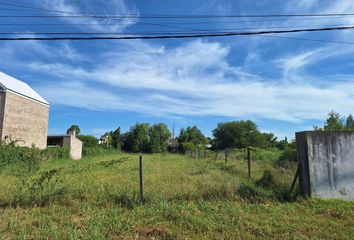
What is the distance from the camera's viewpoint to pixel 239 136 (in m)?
76.6

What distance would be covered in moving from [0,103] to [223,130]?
55.3 metres

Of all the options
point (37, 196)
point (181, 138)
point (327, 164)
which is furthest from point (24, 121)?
point (181, 138)

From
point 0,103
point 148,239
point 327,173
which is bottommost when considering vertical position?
point 148,239

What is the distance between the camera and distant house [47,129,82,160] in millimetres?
40625

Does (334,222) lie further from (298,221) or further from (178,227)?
(178,227)

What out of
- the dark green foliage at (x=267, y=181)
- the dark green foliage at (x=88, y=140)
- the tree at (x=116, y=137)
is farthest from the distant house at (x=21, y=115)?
the tree at (x=116, y=137)

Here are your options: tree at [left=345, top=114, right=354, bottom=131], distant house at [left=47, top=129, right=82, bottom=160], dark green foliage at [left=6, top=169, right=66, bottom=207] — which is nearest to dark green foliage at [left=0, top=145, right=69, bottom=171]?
distant house at [left=47, top=129, right=82, bottom=160]

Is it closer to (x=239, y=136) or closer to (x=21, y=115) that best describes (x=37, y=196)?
(x=21, y=115)

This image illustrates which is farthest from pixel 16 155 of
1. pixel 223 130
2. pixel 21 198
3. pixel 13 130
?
pixel 223 130

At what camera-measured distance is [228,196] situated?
364 inches

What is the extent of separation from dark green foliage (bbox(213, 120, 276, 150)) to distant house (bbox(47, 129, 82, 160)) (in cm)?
4060

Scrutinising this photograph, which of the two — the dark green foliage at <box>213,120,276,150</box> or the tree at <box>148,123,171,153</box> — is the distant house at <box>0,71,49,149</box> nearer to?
the tree at <box>148,123,171,153</box>

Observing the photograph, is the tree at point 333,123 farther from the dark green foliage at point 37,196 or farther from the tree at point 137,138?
the tree at point 137,138

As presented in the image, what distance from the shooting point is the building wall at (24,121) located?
31.0 m
